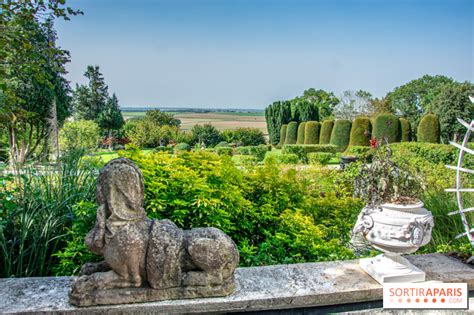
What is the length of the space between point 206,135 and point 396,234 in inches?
910

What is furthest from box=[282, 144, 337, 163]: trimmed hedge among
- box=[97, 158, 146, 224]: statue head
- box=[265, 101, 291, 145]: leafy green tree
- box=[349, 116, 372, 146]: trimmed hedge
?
box=[97, 158, 146, 224]: statue head

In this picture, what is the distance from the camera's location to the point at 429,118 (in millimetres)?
16109

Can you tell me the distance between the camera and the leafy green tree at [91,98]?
26188 mm

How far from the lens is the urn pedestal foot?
6.83 feet

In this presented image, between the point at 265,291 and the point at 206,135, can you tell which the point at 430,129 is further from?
the point at 265,291

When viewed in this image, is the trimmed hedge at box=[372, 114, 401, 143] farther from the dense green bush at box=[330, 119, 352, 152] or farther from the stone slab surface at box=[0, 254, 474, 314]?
the stone slab surface at box=[0, 254, 474, 314]

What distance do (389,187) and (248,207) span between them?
1.58 m

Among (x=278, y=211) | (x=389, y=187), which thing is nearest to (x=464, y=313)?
(x=389, y=187)

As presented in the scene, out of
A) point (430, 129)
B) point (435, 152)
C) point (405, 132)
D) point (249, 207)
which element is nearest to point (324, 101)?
point (405, 132)

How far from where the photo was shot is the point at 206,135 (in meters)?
24.8

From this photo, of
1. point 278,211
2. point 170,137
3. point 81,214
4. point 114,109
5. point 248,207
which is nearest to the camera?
point 81,214

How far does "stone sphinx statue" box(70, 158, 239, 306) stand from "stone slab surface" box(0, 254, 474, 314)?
0.18 ft

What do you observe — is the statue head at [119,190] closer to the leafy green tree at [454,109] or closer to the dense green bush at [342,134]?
the dense green bush at [342,134]

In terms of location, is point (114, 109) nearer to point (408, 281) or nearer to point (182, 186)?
point (182, 186)
